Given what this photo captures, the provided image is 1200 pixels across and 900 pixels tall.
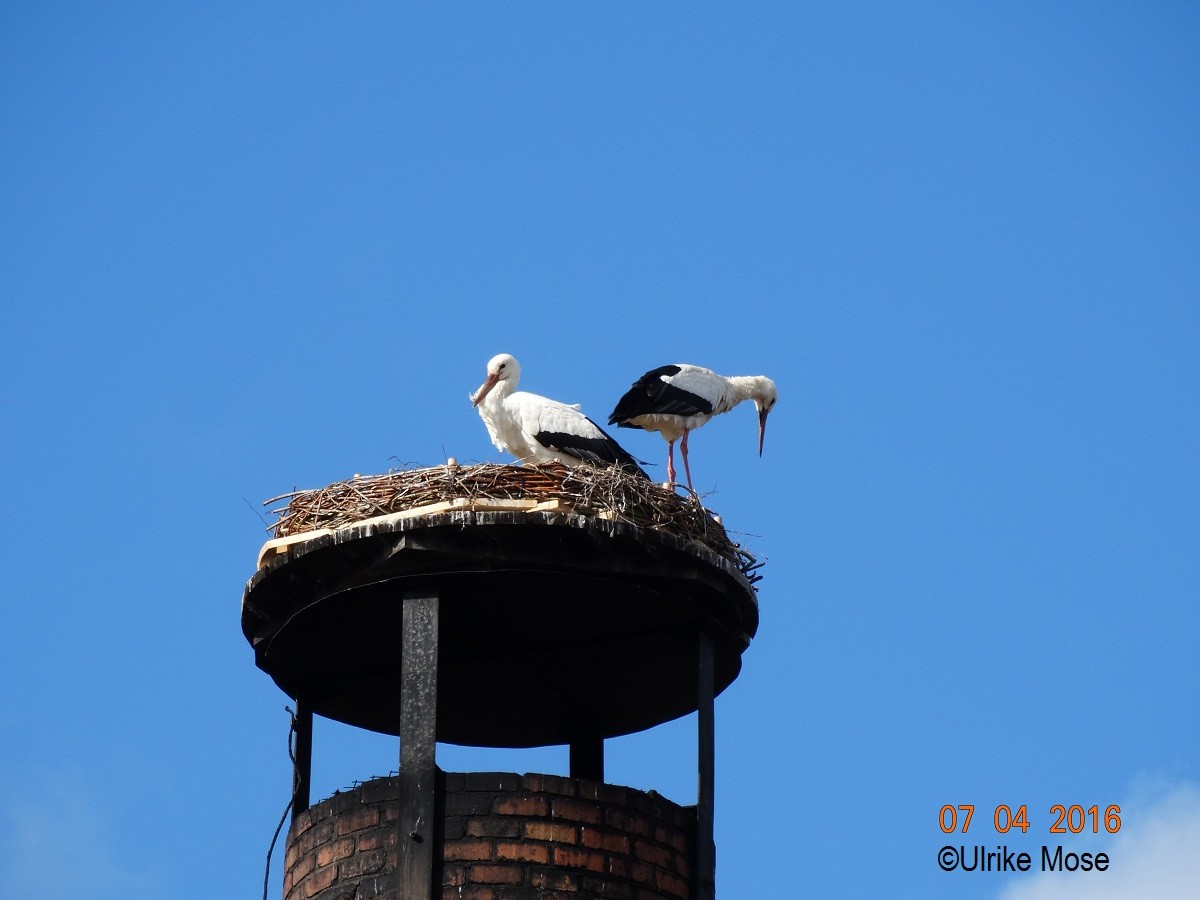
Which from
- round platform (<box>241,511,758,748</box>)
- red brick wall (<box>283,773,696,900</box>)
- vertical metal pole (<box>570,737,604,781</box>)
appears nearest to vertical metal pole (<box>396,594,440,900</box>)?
red brick wall (<box>283,773,696,900</box>)

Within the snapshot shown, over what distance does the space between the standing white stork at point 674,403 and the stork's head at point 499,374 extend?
1185 millimetres

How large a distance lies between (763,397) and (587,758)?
580 cm

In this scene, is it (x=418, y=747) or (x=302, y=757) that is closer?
(x=418, y=747)

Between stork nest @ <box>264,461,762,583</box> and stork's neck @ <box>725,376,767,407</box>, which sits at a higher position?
stork's neck @ <box>725,376,767,407</box>

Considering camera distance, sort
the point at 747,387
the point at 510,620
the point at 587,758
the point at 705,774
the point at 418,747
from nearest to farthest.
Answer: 1. the point at 418,747
2. the point at 705,774
3. the point at 510,620
4. the point at 587,758
5. the point at 747,387

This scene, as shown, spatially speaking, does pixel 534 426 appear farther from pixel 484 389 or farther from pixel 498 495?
Answer: pixel 498 495

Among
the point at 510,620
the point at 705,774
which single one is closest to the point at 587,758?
the point at 510,620

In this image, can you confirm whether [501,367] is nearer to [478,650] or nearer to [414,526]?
[478,650]

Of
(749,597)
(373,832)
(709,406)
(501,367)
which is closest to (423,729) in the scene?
(373,832)

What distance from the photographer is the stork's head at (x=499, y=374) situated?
704 inches

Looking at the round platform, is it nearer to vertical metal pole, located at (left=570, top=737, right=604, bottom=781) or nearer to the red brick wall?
vertical metal pole, located at (left=570, top=737, right=604, bottom=781)

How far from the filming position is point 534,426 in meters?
17.1

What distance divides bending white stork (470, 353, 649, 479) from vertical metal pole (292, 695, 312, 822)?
2613mm

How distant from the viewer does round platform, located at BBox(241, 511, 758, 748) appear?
45.7 ft
